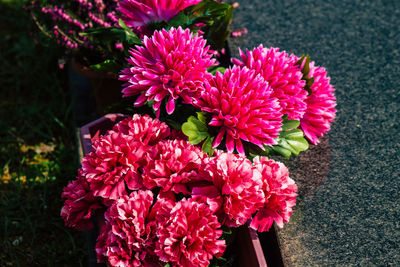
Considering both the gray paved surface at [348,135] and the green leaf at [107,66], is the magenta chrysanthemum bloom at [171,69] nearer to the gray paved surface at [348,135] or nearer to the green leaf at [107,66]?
the green leaf at [107,66]

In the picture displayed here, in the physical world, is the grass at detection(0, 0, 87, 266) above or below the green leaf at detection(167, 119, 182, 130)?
below

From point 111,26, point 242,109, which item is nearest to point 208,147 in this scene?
point 242,109

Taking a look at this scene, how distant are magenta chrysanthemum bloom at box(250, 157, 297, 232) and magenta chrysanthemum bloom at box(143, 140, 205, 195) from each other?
0.21 m

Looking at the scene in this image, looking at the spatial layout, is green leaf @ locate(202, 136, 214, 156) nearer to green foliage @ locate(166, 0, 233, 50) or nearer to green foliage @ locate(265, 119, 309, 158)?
green foliage @ locate(265, 119, 309, 158)

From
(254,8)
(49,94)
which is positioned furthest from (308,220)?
(49,94)

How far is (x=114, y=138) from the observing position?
126 centimetres

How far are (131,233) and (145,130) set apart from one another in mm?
354

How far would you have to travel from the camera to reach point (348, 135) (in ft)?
6.02

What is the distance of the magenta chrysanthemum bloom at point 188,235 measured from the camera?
3.56ft

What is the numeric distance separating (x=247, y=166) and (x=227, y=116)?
0.57 ft

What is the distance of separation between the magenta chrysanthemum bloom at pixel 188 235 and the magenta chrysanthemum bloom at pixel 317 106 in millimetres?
672

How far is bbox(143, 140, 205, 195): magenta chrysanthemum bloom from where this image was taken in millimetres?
1178

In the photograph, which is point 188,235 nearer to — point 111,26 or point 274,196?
point 274,196

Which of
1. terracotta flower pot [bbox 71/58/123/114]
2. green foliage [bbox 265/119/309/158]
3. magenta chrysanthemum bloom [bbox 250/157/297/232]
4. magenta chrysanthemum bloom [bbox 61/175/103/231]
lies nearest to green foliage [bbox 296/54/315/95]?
green foliage [bbox 265/119/309/158]
